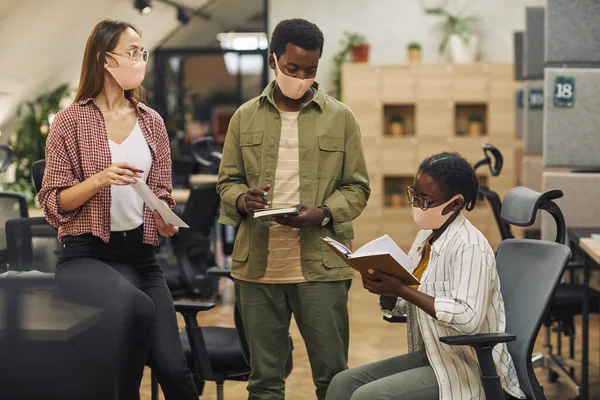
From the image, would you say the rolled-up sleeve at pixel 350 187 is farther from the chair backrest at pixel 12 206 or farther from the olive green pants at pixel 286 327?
the chair backrest at pixel 12 206

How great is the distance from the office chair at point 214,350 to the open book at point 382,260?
0.72 m

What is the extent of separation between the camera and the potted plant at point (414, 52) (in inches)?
411

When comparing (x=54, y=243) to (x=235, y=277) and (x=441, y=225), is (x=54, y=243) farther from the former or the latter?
(x=441, y=225)

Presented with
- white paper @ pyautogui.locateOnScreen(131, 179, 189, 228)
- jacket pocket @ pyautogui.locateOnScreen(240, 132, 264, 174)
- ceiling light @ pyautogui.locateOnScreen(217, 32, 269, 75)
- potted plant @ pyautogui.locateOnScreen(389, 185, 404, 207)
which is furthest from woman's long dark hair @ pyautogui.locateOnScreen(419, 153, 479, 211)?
ceiling light @ pyautogui.locateOnScreen(217, 32, 269, 75)

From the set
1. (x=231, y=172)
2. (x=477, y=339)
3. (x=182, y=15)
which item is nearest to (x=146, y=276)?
(x=231, y=172)

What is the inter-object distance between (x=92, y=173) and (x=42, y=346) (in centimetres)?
100

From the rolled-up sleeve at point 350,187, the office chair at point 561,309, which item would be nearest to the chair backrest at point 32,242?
the rolled-up sleeve at point 350,187

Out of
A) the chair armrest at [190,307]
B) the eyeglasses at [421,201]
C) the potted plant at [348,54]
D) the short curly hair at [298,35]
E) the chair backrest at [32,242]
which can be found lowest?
the chair armrest at [190,307]

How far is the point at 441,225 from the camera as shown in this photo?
256 centimetres

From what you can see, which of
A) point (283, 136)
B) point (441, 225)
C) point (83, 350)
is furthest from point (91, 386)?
point (283, 136)

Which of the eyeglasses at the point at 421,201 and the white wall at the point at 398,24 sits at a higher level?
the white wall at the point at 398,24

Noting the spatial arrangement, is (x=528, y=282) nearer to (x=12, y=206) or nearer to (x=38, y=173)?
(x=38, y=173)

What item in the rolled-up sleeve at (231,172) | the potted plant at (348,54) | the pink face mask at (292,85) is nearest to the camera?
the pink face mask at (292,85)

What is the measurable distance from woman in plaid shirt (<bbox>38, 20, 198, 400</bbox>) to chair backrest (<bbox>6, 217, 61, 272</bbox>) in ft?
2.82
